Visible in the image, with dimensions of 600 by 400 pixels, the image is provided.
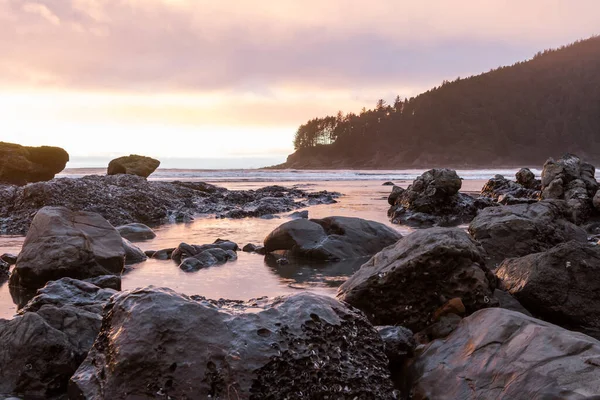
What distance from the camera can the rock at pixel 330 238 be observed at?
7836mm

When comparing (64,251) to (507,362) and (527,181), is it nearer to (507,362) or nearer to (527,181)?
(507,362)

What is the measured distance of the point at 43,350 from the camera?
10.8 ft

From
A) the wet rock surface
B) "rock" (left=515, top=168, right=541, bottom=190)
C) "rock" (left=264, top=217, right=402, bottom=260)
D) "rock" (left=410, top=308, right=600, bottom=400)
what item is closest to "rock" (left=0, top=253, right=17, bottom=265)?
"rock" (left=264, top=217, right=402, bottom=260)

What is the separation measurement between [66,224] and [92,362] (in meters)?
3.84

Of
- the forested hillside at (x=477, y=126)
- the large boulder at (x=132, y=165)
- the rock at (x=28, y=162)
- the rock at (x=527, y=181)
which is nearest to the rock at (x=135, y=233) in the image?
the rock at (x=28, y=162)

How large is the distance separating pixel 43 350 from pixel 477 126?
10073 cm

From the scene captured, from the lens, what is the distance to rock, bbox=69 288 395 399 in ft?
8.92

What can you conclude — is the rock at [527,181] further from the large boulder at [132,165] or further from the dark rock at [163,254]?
the large boulder at [132,165]

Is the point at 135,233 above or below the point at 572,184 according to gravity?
below

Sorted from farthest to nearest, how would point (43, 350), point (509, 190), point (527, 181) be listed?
point (527, 181) < point (509, 190) < point (43, 350)

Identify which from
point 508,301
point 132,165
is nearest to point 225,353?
point 508,301

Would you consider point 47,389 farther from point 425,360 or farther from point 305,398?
point 425,360

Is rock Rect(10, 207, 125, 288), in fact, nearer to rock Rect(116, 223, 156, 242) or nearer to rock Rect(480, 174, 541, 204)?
rock Rect(116, 223, 156, 242)

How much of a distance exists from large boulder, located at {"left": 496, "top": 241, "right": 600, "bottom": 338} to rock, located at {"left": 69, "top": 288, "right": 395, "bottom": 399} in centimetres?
207
